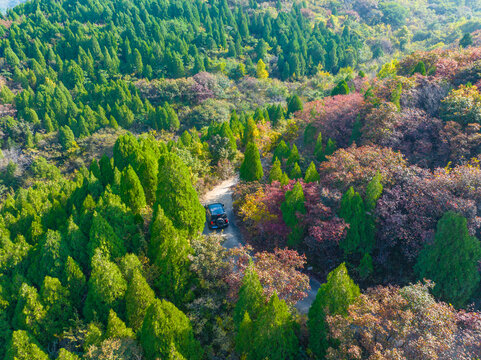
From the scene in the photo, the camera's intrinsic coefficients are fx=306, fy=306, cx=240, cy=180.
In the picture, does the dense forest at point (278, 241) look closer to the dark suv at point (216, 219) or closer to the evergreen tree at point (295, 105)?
the evergreen tree at point (295, 105)

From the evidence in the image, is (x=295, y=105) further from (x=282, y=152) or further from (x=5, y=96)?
(x=5, y=96)

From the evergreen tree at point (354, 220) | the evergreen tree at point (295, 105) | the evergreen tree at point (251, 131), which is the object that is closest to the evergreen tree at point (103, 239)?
the evergreen tree at point (354, 220)

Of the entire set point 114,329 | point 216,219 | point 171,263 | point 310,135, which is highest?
point 171,263

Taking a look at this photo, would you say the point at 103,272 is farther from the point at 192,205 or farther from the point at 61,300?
the point at 192,205

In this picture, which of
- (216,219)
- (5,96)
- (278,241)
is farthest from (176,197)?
(5,96)

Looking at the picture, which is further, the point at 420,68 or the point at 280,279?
the point at 420,68

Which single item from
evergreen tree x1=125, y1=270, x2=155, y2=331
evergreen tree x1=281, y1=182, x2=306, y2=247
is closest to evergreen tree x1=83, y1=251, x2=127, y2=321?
evergreen tree x1=125, y1=270, x2=155, y2=331

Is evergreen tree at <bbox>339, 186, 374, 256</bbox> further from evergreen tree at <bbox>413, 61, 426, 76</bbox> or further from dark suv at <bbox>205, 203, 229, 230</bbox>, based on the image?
evergreen tree at <bbox>413, 61, 426, 76</bbox>
